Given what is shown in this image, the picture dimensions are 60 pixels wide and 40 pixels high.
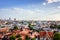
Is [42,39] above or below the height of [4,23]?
below

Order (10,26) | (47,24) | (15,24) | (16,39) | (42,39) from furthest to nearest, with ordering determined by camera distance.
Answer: (47,24), (15,24), (10,26), (42,39), (16,39)

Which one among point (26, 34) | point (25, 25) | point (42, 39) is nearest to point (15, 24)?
point (25, 25)

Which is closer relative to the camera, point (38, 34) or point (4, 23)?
point (38, 34)

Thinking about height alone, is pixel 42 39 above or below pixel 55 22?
below

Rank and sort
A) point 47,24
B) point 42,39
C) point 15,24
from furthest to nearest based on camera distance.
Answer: point 47,24, point 15,24, point 42,39

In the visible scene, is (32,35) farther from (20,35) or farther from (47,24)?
(47,24)

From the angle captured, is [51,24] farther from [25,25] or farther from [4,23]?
[4,23]

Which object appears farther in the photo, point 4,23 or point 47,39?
point 4,23

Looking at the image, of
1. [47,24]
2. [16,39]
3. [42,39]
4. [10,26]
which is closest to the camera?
[16,39]

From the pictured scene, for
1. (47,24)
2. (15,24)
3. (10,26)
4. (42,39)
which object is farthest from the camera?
(47,24)
